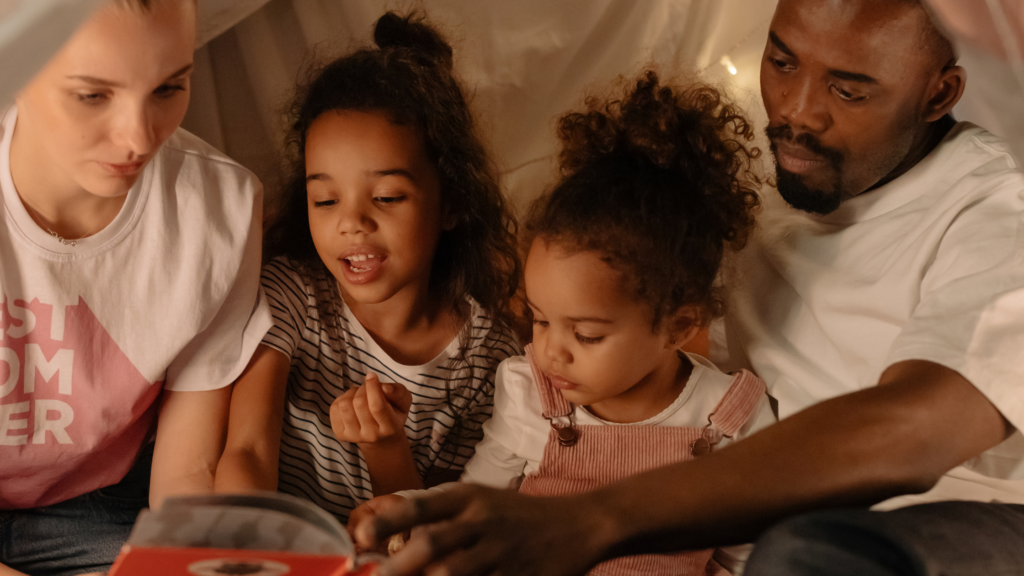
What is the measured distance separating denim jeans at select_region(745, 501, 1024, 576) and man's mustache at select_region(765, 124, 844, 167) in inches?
17.1

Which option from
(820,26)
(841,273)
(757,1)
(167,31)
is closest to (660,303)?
(841,273)

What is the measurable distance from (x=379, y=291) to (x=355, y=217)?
97 millimetres

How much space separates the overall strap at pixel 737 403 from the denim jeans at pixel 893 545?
312 millimetres

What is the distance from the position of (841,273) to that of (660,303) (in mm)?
233

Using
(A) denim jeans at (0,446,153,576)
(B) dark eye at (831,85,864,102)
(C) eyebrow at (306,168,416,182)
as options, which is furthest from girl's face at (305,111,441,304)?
(B) dark eye at (831,85,864,102)

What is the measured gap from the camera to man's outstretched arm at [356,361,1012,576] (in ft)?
1.69

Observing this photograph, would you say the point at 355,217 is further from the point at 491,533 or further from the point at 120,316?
the point at 491,533

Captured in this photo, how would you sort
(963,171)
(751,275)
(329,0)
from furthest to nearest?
(329,0) → (751,275) → (963,171)

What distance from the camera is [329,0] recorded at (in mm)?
1228

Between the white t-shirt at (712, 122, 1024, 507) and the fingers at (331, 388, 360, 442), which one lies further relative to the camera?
the fingers at (331, 388, 360, 442)

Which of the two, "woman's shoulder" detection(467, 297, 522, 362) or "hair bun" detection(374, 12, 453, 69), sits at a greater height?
"hair bun" detection(374, 12, 453, 69)

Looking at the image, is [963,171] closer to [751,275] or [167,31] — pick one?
[751,275]

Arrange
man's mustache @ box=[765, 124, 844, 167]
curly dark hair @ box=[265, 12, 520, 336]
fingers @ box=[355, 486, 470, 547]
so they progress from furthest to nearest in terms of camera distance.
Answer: curly dark hair @ box=[265, 12, 520, 336], man's mustache @ box=[765, 124, 844, 167], fingers @ box=[355, 486, 470, 547]

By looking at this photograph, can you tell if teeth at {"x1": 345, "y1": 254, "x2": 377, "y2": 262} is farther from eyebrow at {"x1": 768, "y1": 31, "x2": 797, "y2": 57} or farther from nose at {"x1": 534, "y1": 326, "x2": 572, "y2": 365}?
eyebrow at {"x1": 768, "y1": 31, "x2": 797, "y2": 57}
